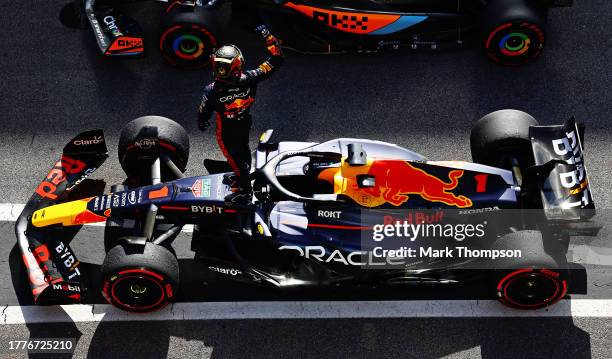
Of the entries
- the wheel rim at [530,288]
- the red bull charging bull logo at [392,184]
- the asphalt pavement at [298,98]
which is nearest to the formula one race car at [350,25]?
the asphalt pavement at [298,98]

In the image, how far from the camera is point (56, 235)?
21.5ft

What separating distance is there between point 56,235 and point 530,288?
3.95 metres

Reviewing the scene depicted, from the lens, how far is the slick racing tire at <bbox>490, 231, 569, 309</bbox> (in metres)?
5.92

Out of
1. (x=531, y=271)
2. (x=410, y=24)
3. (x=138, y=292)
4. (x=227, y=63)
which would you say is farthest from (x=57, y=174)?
(x=531, y=271)

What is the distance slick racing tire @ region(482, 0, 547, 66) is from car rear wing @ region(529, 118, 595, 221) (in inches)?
75.7

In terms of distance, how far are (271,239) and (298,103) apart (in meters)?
2.40

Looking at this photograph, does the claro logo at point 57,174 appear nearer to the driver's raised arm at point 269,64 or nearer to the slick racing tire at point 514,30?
the driver's raised arm at point 269,64

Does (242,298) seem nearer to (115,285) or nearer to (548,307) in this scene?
(115,285)

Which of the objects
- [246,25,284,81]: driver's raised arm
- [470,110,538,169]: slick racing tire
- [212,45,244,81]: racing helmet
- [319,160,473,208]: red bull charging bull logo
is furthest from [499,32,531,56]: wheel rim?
[212,45,244,81]: racing helmet

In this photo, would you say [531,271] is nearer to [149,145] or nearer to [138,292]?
[138,292]

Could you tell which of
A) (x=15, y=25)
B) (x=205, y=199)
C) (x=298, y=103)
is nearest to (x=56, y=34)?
(x=15, y=25)

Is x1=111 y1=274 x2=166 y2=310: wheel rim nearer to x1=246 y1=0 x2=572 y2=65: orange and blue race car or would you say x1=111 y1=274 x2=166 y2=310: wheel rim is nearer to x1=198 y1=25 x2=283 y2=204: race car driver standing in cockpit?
x1=198 y1=25 x2=283 y2=204: race car driver standing in cockpit

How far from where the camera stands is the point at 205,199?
20.7 ft

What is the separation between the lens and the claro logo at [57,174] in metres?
6.95
